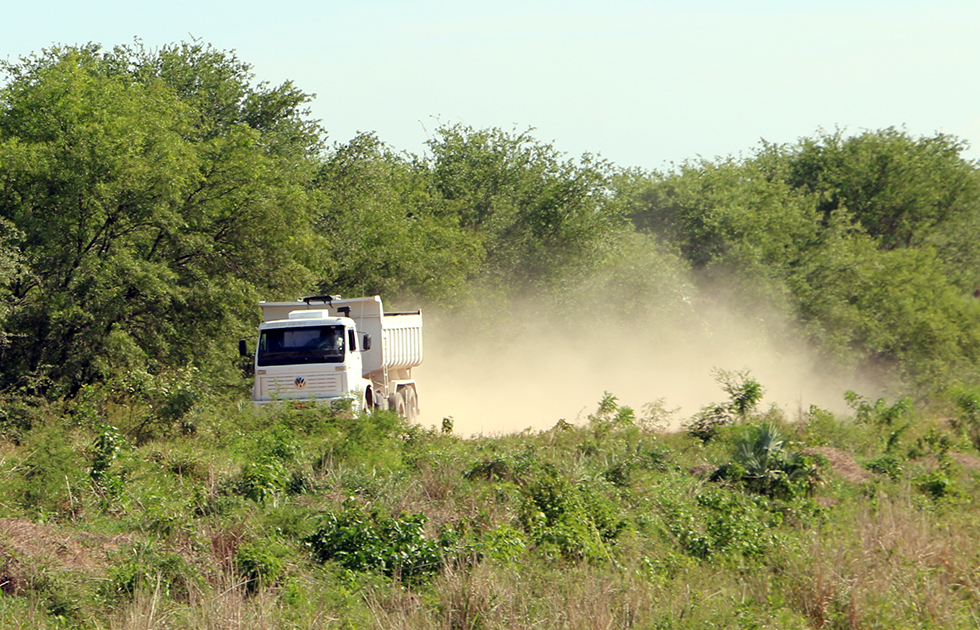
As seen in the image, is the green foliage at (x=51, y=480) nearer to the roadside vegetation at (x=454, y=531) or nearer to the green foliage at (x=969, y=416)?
the roadside vegetation at (x=454, y=531)

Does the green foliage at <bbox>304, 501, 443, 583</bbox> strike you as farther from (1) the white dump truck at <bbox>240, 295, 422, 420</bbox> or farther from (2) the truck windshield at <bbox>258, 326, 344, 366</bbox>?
(2) the truck windshield at <bbox>258, 326, 344, 366</bbox>

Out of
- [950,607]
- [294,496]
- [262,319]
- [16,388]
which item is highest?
[262,319]

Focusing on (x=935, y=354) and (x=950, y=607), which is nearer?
(x=950, y=607)

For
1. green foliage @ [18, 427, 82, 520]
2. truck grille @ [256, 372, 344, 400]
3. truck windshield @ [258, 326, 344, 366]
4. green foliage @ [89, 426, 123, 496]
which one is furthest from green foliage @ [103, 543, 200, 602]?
truck windshield @ [258, 326, 344, 366]

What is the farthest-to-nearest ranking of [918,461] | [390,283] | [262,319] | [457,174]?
[457,174] < [390,283] < [262,319] < [918,461]

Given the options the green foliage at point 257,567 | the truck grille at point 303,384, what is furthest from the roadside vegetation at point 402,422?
the truck grille at point 303,384

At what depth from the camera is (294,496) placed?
492 inches

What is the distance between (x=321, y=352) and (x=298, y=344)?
54 centimetres

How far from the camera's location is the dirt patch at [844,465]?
50.7ft

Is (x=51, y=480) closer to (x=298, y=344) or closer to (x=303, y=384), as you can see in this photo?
(x=303, y=384)

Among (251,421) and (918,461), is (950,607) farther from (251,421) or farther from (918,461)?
(251,421)

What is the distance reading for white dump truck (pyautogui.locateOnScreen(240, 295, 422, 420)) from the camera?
67.7ft

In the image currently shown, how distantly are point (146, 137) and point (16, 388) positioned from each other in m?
5.77

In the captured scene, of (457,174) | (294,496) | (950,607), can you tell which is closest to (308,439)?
(294,496)
